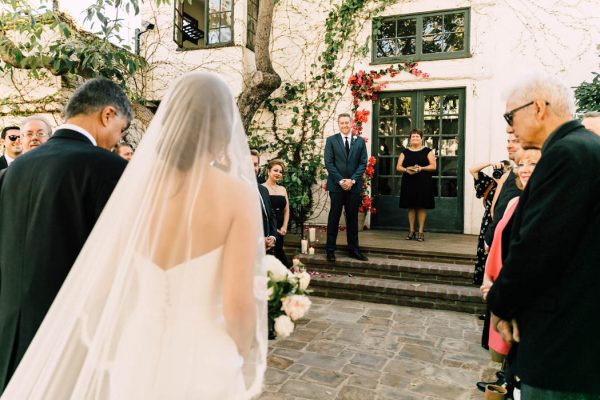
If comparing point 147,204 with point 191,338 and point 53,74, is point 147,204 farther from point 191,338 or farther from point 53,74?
point 53,74

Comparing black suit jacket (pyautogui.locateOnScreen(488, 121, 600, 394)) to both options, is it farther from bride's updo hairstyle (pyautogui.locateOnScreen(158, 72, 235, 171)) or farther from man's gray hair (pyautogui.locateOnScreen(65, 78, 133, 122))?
man's gray hair (pyautogui.locateOnScreen(65, 78, 133, 122))

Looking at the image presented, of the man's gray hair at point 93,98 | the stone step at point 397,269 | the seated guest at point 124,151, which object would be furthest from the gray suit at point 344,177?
the man's gray hair at point 93,98

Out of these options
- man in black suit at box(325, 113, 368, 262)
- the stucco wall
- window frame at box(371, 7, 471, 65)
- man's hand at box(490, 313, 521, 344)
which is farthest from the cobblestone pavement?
window frame at box(371, 7, 471, 65)

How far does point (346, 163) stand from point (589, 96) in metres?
3.70

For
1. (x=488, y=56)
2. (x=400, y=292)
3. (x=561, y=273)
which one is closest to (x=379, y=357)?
(x=400, y=292)

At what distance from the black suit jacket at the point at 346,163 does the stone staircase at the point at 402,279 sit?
1185 millimetres

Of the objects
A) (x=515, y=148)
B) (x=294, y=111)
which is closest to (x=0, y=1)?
(x=294, y=111)

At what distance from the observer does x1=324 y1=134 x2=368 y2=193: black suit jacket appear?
21.2 ft

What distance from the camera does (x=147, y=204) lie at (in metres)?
1.49

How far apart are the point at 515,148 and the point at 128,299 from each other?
140 inches

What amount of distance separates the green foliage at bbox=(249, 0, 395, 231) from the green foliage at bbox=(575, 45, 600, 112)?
3.99 metres

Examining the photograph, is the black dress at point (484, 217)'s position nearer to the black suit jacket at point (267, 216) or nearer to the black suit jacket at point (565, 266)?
the black suit jacket at point (267, 216)

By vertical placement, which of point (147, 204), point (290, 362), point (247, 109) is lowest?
point (290, 362)

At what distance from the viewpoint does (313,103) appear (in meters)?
9.01
